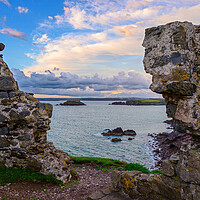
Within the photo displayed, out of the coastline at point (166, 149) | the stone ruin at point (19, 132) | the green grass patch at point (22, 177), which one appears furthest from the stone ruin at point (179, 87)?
the coastline at point (166, 149)

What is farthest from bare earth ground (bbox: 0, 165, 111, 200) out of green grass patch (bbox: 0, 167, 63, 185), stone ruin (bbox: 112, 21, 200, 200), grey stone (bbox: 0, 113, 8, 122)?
stone ruin (bbox: 112, 21, 200, 200)

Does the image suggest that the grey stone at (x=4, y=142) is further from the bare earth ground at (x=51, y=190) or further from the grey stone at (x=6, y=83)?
the grey stone at (x=6, y=83)

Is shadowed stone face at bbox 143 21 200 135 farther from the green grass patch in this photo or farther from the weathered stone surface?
the green grass patch

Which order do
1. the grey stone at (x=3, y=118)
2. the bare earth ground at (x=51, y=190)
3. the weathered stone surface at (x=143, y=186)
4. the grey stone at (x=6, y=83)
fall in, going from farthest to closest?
the grey stone at (x=6, y=83), the grey stone at (x=3, y=118), the bare earth ground at (x=51, y=190), the weathered stone surface at (x=143, y=186)

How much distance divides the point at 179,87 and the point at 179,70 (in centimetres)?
44

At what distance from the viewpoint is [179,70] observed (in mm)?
4711

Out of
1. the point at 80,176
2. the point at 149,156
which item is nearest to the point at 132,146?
the point at 149,156

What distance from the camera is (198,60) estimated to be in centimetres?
488

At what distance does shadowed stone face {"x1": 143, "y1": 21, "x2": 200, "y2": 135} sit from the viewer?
15.3 feet

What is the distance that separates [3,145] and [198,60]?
29.0 ft

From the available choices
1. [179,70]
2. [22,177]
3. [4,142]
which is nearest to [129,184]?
[179,70]

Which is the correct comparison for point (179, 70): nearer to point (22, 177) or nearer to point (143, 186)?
point (143, 186)

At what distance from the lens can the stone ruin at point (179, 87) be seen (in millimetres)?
4629

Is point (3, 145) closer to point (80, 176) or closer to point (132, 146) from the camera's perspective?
point (80, 176)
